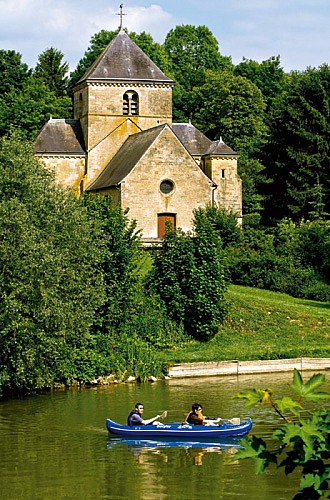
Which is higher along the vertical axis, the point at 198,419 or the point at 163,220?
the point at 163,220

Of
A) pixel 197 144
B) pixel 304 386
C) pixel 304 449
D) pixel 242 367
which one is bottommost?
pixel 242 367

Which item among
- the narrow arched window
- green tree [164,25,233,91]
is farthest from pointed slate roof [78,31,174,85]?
green tree [164,25,233,91]

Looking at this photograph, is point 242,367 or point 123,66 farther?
point 123,66

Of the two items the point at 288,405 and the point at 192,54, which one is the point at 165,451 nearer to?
the point at 288,405

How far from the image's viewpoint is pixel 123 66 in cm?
→ 5194

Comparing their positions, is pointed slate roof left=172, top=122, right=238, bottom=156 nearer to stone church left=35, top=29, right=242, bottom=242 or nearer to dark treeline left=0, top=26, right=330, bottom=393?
stone church left=35, top=29, right=242, bottom=242

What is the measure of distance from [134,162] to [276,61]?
39606mm

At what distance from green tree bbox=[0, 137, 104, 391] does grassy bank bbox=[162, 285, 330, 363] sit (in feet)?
13.6

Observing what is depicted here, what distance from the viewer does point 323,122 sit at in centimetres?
5503

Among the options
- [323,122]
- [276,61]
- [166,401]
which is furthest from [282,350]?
[276,61]

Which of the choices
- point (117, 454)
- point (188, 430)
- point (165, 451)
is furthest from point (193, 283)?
point (117, 454)

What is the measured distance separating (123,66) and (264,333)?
72.2 feet

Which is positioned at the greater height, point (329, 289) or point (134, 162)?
point (134, 162)

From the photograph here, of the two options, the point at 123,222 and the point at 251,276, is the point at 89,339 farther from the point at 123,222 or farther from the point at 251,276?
the point at 251,276
